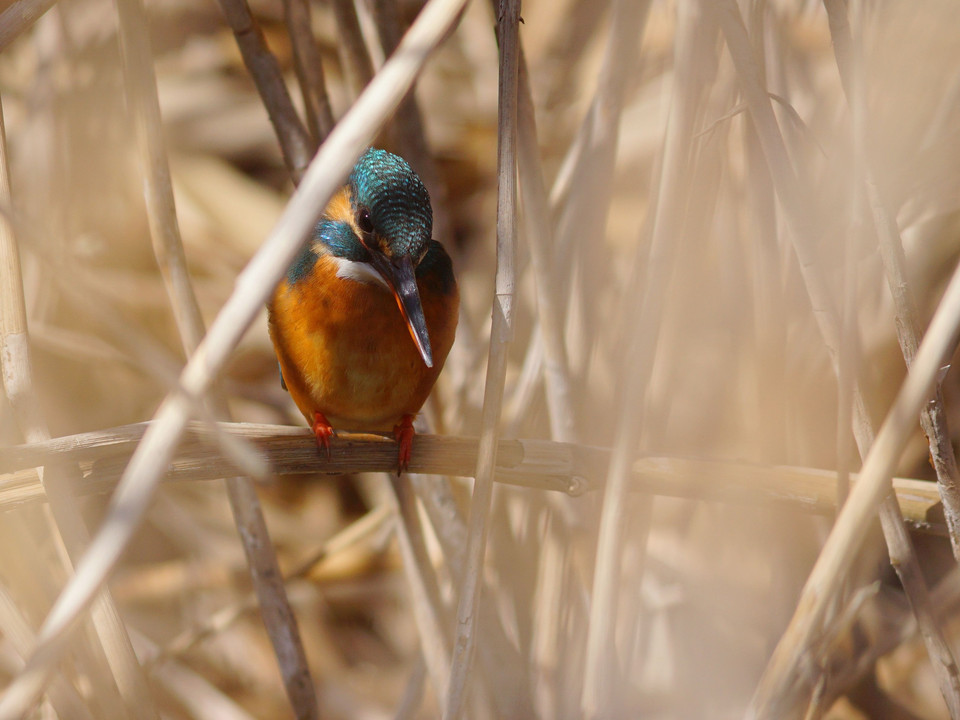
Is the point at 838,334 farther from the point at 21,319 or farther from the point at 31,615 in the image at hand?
the point at 31,615

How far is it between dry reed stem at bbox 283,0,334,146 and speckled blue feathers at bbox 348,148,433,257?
15.0 inches

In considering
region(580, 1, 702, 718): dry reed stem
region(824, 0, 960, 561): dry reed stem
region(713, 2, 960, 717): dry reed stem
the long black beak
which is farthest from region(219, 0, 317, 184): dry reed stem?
region(824, 0, 960, 561): dry reed stem

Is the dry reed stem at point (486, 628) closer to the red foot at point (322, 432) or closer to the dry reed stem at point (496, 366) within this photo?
the red foot at point (322, 432)

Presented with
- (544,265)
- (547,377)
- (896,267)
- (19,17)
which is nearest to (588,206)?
(544,265)

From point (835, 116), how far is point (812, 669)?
126 centimetres

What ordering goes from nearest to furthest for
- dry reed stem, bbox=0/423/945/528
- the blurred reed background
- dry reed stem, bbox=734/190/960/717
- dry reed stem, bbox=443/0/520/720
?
dry reed stem, bbox=734/190/960/717 < dry reed stem, bbox=443/0/520/720 < the blurred reed background < dry reed stem, bbox=0/423/945/528

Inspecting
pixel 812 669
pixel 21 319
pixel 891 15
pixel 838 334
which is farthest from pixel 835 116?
pixel 21 319

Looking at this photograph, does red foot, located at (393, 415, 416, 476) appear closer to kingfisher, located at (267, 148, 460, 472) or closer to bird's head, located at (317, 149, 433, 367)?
kingfisher, located at (267, 148, 460, 472)

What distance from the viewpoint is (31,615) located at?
4.97 feet

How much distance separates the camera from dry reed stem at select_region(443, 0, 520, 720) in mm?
1129

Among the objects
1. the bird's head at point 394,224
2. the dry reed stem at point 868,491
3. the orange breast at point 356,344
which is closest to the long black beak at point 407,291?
the bird's head at point 394,224

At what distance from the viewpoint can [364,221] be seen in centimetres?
161

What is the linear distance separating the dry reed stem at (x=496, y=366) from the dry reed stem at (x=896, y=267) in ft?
1.57

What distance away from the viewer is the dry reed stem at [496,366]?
113cm
